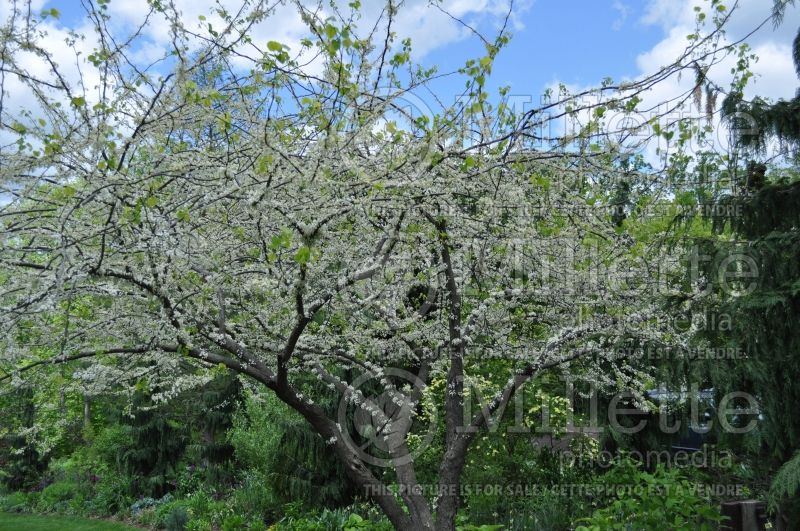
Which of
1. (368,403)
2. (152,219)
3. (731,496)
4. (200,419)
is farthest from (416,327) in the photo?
(200,419)

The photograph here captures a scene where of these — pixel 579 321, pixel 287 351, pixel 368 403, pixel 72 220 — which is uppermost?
pixel 72 220

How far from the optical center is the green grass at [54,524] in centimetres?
1022

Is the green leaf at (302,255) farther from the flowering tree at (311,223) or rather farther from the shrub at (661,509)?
the shrub at (661,509)

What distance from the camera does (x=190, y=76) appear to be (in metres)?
3.48

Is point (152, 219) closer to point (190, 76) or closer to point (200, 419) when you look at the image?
point (190, 76)

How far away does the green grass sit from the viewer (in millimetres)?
10219

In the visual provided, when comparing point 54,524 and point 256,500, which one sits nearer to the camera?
point 256,500

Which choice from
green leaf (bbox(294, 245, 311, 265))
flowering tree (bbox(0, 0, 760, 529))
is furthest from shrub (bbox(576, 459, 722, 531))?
green leaf (bbox(294, 245, 311, 265))

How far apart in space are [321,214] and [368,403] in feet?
7.44

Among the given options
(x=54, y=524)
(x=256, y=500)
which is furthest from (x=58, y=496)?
(x=256, y=500)

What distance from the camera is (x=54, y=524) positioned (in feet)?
35.8

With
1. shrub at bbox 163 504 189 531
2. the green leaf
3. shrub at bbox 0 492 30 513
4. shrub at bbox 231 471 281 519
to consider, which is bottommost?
shrub at bbox 0 492 30 513

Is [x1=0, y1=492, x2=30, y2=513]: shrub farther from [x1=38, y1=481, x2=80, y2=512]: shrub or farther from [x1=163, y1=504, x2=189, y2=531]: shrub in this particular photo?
[x1=163, y1=504, x2=189, y2=531]: shrub

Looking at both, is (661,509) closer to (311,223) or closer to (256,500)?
(311,223)
